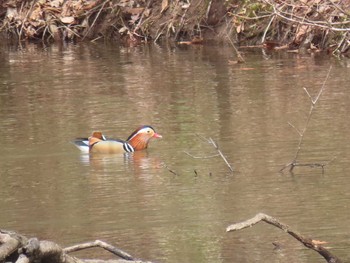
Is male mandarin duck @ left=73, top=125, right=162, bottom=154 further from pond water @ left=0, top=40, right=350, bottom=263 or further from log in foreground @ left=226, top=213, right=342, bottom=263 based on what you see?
log in foreground @ left=226, top=213, right=342, bottom=263

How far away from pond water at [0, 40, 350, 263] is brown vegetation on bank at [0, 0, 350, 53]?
0.66 meters

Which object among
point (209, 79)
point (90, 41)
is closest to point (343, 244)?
point (209, 79)

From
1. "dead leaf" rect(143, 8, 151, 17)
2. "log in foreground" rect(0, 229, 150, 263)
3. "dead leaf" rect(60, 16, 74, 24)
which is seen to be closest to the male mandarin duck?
"log in foreground" rect(0, 229, 150, 263)

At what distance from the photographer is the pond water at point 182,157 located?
7.48 meters

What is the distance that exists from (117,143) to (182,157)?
2.73 ft

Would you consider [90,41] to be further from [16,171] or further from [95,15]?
[16,171]

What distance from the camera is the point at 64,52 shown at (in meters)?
19.3

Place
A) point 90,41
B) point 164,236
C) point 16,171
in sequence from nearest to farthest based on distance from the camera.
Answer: point 164,236, point 16,171, point 90,41

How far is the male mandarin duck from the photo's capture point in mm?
10680

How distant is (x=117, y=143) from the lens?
1077 cm

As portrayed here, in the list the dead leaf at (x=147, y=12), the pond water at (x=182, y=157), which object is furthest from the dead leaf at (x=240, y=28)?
the dead leaf at (x=147, y=12)

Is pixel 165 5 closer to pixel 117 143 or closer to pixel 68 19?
pixel 68 19

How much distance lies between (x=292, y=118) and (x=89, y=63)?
6.30m

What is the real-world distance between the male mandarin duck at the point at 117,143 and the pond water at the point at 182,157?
100 millimetres
